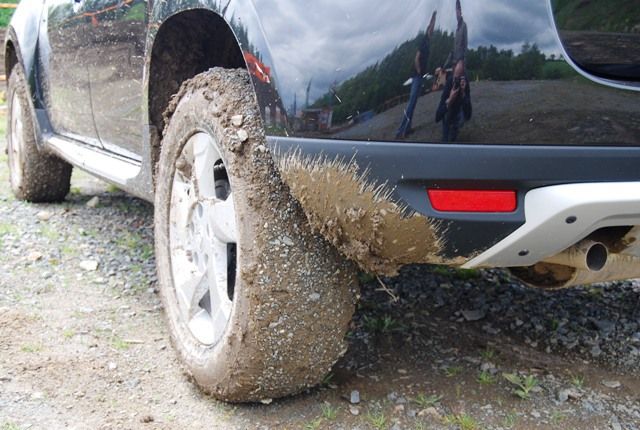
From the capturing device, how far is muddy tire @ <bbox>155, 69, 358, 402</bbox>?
1.94 m

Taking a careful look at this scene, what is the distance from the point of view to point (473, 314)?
298 centimetres

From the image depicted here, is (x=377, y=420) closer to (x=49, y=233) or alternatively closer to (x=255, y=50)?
(x=255, y=50)

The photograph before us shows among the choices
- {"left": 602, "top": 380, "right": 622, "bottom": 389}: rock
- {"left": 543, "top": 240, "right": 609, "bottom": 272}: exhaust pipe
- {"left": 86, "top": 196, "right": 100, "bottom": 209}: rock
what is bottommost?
{"left": 86, "top": 196, "right": 100, "bottom": 209}: rock

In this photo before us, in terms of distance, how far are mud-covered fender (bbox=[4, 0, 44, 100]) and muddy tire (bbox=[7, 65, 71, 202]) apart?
5.8 inches

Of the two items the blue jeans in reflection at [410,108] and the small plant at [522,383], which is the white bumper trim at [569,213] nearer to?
the blue jeans in reflection at [410,108]

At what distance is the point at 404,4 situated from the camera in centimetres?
162

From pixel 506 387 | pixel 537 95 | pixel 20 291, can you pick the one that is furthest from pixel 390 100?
pixel 20 291

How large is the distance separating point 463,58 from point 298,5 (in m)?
0.39

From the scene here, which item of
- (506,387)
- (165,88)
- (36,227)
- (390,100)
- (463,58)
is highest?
(463,58)

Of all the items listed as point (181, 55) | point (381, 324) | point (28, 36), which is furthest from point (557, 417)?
point (28, 36)

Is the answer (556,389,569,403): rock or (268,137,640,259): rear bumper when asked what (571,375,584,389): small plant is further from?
(268,137,640,259): rear bumper

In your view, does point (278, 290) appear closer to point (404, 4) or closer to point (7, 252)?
point (404, 4)

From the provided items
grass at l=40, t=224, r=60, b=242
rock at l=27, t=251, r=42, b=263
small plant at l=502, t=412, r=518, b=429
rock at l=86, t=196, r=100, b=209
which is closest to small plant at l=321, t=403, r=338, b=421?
small plant at l=502, t=412, r=518, b=429

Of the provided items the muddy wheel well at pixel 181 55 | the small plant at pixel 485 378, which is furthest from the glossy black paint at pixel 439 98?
the small plant at pixel 485 378
